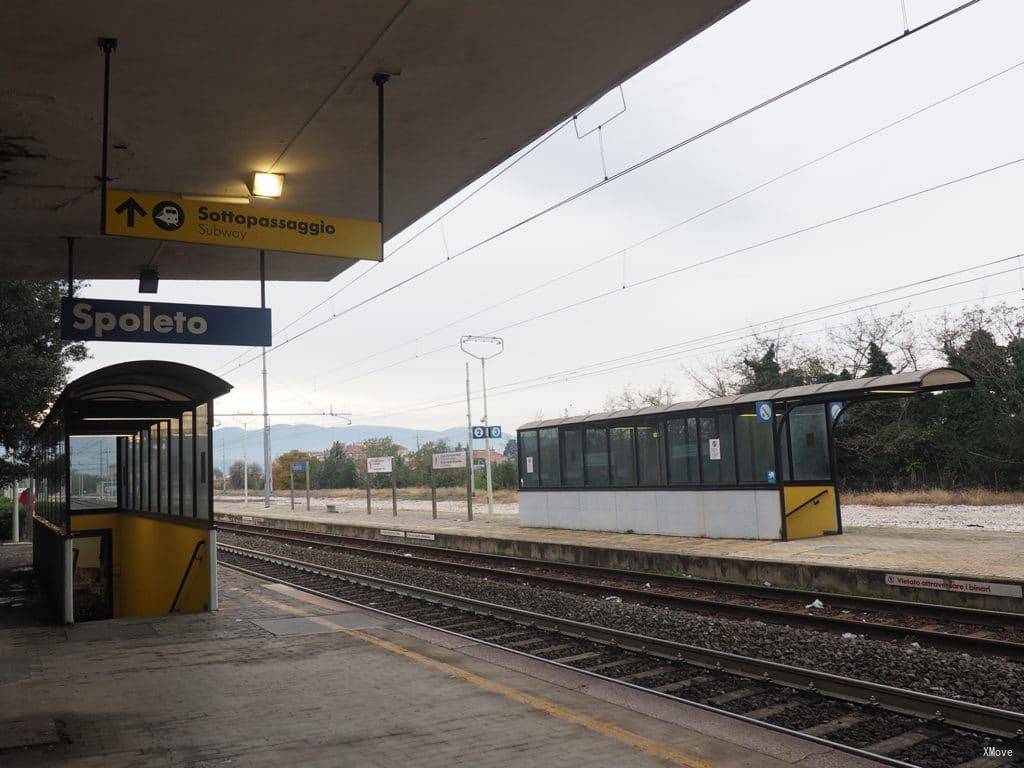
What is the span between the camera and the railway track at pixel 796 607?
338 inches

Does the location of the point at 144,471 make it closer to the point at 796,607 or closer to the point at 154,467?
the point at 154,467

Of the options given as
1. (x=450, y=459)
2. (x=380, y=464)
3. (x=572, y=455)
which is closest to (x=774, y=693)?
(x=572, y=455)

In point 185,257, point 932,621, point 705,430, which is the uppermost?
point 185,257

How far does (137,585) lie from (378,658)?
27.6 feet

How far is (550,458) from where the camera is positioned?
21922 mm

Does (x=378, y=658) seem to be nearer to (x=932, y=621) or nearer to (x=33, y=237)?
(x=932, y=621)

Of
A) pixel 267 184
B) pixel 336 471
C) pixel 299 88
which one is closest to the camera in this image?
pixel 299 88

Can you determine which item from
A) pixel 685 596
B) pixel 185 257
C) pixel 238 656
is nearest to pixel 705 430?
pixel 685 596

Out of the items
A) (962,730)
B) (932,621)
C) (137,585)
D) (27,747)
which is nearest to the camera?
(27,747)

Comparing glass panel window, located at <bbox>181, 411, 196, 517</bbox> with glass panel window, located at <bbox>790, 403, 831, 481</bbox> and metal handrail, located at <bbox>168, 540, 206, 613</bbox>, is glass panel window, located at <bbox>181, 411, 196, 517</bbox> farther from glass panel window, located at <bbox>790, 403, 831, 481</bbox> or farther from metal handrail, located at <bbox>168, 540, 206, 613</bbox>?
glass panel window, located at <bbox>790, 403, 831, 481</bbox>

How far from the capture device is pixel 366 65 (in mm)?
6582

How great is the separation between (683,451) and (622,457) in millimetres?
1898

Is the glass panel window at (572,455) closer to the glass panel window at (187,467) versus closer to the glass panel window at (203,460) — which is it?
the glass panel window at (187,467)

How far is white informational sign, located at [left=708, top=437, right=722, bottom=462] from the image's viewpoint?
17.4 metres
